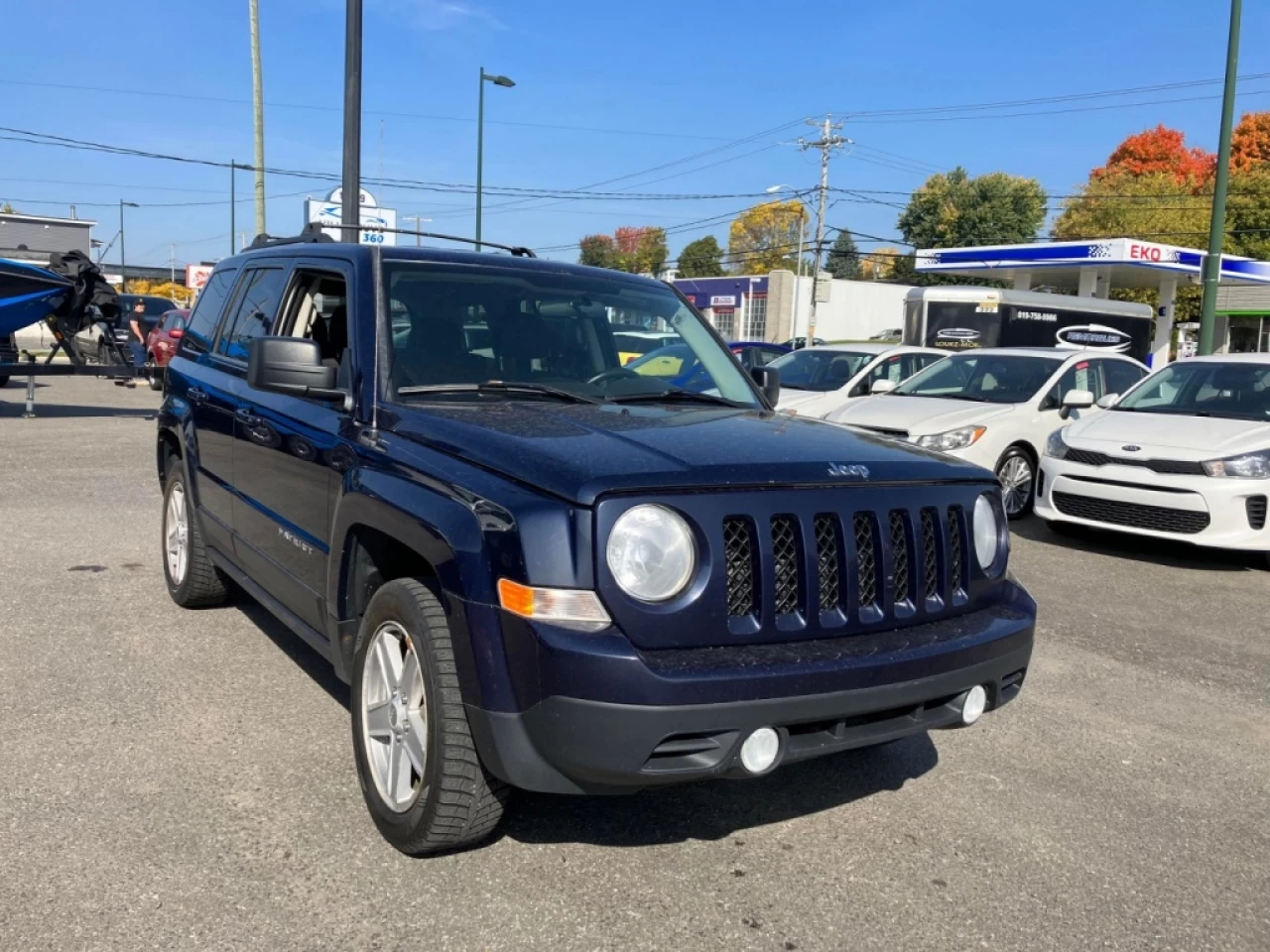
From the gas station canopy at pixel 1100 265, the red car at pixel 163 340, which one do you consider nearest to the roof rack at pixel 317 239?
the red car at pixel 163 340

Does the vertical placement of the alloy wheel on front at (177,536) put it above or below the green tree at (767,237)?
below

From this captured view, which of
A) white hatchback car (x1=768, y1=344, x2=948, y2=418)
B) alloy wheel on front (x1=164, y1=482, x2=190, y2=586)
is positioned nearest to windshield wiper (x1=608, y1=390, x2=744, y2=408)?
alloy wheel on front (x1=164, y1=482, x2=190, y2=586)

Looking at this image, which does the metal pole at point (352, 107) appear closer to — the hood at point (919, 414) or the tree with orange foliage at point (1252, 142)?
the hood at point (919, 414)

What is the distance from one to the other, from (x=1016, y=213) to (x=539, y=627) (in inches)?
3245

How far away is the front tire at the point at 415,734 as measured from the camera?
117 inches

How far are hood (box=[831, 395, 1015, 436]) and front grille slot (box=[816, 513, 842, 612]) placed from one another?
273 inches

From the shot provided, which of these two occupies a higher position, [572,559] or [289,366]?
[289,366]

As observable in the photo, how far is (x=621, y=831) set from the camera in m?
3.51

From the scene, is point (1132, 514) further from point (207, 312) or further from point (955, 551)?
point (207, 312)

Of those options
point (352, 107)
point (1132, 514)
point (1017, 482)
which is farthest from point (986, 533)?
point (352, 107)

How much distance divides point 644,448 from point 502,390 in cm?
96

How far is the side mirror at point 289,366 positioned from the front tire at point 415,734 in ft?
2.73

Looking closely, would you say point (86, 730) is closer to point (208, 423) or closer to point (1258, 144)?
point (208, 423)

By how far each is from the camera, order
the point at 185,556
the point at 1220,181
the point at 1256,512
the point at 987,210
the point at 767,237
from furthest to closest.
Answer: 1. the point at 767,237
2. the point at 987,210
3. the point at 1220,181
4. the point at 1256,512
5. the point at 185,556
